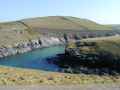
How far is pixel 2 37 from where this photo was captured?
500ft

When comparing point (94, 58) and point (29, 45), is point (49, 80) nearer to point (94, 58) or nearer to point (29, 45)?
point (94, 58)

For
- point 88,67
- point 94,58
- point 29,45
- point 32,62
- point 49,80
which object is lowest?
point 29,45

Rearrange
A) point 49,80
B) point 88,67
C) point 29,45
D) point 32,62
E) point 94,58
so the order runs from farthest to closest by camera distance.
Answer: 1. point 29,45
2. point 32,62
3. point 94,58
4. point 88,67
5. point 49,80

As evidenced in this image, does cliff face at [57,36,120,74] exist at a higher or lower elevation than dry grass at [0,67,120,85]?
lower

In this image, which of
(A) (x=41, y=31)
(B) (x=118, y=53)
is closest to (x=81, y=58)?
(B) (x=118, y=53)

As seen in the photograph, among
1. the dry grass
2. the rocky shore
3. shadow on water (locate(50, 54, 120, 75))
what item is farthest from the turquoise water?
the dry grass

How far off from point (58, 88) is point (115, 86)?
18.6 ft

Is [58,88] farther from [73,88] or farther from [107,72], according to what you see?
[107,72]

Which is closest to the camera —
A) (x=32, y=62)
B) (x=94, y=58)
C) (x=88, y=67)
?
(x=88, y=67)

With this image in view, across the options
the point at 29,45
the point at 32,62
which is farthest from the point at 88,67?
the point at 29,45

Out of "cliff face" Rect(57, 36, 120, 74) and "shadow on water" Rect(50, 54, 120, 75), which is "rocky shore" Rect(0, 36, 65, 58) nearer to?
"cliff face" Rect(57, 36, 120, 74)

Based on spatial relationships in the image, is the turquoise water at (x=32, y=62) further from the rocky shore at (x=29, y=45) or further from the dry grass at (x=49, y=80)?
the dry grass at (x=49, y=80)

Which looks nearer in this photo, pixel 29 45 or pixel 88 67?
pixel 88 67

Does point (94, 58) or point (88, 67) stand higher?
point (94, 58)
